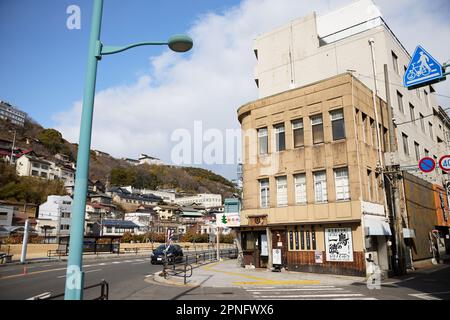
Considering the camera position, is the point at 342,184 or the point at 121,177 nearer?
the point at 342,184

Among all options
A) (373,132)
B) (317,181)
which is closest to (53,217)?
(317,181)

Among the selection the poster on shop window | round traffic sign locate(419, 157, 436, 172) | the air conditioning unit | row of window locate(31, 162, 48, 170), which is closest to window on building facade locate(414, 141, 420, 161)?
the air conditioning unit

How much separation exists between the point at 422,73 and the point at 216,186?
6591 inches

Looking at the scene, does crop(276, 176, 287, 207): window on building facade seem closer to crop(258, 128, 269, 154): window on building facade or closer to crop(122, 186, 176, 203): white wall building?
crop(258, 128, 269, 154): window on building facade

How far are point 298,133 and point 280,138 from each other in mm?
1415

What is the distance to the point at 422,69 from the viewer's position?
11.7 m

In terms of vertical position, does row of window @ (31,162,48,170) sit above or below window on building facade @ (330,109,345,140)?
above

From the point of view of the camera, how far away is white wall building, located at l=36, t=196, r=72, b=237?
65.1 meters

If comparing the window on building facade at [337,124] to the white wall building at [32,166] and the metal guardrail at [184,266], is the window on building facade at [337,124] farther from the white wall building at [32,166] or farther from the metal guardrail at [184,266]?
the white wall building at [32,166]

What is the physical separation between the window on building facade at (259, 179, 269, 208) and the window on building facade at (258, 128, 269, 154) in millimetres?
2278

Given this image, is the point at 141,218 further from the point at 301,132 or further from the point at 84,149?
the point at 84,149

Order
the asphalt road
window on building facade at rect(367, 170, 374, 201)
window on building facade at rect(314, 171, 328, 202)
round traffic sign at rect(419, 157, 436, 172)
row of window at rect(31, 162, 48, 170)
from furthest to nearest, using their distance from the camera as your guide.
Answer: row of window at rect(31, 162, 48, 170), window on building facade at rect(314, 171, 328, 202), window on building facade at rect(367, 170, 374, 201), round traffic sign at rect(419, 157, 436, 172), the asphalt road
